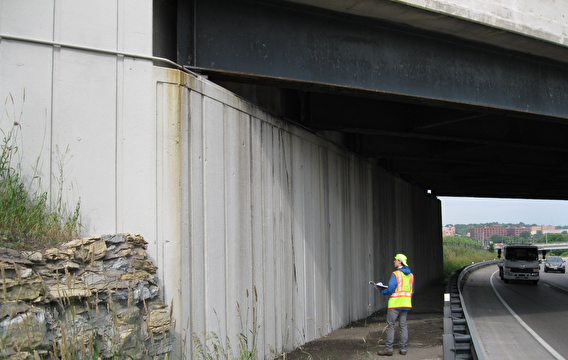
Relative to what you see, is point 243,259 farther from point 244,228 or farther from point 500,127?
point 500,127

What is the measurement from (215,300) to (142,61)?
10.8ft

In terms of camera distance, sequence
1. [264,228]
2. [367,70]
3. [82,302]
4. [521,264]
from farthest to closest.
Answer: [521,264] < [367,70] < [264,228] < [82,302]

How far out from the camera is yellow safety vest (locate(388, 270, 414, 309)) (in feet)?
30.4

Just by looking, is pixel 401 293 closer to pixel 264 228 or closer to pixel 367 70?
pixel 264 228

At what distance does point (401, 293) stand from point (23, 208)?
21.8 ft

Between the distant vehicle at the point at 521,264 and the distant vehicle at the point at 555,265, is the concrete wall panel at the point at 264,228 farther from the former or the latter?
the distant vehicle at the point at 555,265

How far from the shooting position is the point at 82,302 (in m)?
4.68

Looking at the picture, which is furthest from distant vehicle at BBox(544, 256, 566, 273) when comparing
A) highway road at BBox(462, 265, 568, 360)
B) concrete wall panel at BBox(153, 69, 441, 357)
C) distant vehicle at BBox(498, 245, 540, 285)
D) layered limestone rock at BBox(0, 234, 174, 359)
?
layered limestone rock at BBox(0, 234, 174, 359)

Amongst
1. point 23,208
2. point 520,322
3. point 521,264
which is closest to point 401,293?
point 23,208

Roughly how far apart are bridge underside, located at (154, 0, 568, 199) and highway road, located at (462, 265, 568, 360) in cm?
497

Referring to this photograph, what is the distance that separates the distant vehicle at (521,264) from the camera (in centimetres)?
2867

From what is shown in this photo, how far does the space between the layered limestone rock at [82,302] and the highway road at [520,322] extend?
722 centimetres

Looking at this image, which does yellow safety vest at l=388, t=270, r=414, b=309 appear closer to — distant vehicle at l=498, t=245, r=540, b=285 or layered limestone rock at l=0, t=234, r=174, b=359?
layered limestone rock at l=0, t=234, r=174, b=359

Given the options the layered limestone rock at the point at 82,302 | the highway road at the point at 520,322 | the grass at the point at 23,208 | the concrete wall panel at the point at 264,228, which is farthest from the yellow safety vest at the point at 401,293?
the grass at the point at 23,208
